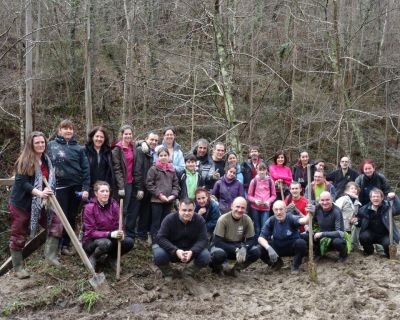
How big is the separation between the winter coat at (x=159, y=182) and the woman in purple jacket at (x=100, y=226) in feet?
2.80

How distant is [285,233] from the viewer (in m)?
6.67

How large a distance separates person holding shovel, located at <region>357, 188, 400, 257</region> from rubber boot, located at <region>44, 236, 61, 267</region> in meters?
4.72

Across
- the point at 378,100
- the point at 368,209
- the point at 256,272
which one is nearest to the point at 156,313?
the point at 256,272

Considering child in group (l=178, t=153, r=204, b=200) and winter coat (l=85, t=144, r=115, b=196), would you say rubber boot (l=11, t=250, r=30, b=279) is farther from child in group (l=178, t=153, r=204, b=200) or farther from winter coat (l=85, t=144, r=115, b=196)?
child in group (l=178, t=153, r=204, b=200)

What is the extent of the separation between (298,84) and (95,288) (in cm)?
1532

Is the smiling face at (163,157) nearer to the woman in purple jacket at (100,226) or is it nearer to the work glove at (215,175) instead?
the work glove at (215,175)

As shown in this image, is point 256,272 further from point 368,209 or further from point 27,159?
point 27,159

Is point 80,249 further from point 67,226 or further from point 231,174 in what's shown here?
point 231,174

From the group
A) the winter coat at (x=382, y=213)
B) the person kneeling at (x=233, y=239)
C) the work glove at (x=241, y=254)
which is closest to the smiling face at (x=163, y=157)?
the person kneeling at (x=233, y=239)

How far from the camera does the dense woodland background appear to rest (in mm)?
14352

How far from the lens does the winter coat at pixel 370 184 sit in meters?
7.69

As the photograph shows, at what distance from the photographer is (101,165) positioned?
6.41 m

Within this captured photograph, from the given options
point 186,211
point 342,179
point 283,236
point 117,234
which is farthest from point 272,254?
point 342,179

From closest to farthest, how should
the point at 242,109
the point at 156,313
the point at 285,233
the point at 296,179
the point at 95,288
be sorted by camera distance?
the point at 156,313, the point at 95,288, the point at 285,233, the point at 296,179, the point at 242,109
